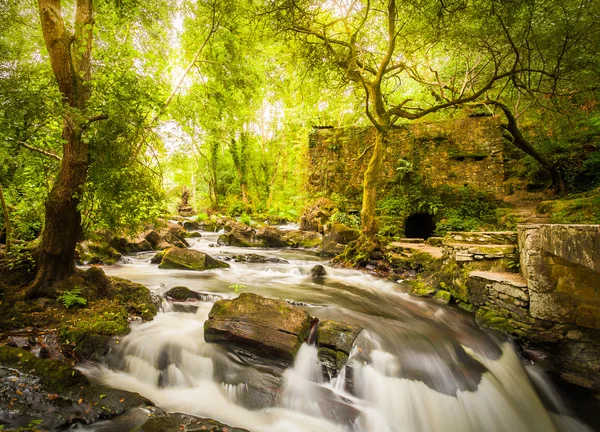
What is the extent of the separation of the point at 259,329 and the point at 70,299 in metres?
2.93

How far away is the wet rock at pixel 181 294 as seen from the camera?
543cm

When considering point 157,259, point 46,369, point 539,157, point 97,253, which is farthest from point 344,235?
point 46,369

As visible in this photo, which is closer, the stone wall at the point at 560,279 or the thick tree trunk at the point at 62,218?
the stone wall at the point at 560,279

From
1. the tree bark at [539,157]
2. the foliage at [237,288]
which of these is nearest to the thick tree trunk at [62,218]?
the foliage at [237,288]

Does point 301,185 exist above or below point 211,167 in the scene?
below

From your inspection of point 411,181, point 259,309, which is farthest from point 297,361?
point 411,181

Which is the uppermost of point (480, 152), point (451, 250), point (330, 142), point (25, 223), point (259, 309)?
point (330, 142)

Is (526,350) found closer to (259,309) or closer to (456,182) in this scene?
(259,309)

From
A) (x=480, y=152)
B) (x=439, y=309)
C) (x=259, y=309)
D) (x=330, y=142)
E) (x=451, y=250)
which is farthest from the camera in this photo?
(x=330, y=142)

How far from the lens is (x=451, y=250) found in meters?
6.39

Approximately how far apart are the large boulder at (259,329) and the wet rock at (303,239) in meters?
8.95

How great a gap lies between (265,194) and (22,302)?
2287 centimetres

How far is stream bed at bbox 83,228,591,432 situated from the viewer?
3.25 meters

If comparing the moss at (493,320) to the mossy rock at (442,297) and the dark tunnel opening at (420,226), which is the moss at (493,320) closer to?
the mossy rock at (442,297)
